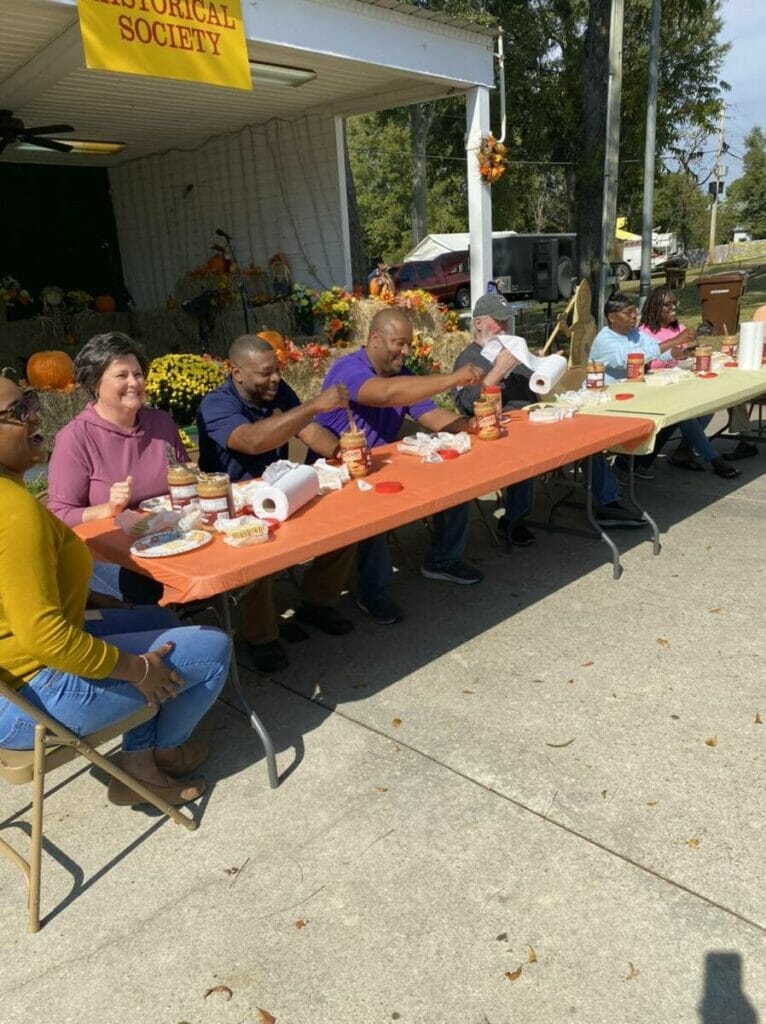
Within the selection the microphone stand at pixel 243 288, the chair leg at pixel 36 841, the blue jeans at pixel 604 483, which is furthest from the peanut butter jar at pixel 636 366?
the microphone stand at pixel 243 288

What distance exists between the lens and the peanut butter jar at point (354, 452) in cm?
321

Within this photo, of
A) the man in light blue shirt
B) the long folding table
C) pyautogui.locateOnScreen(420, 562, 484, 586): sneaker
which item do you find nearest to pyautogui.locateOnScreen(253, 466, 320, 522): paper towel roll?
the long folding table

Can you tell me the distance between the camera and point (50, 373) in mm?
6730

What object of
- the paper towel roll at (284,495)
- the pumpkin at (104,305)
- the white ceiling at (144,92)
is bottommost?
the paper towel roll at (284,495)

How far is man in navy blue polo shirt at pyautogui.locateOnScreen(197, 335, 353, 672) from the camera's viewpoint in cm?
314

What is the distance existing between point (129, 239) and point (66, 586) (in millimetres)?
10511

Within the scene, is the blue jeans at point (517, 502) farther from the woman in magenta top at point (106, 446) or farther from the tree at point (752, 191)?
the tree at point (752, 191)

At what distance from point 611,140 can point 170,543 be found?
11.4 metres

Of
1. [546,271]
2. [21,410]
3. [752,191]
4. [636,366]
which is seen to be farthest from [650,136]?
[752,191]

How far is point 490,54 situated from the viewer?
8422mm

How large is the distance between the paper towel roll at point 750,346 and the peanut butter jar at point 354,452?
11.2 ft

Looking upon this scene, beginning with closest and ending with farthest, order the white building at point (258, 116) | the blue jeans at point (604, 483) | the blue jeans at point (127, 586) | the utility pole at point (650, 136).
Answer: the blue jeans at point (127, 586), the blue jeans at point (604, 483), the white building at point (258, 116), the utility pole at point (650, 136)

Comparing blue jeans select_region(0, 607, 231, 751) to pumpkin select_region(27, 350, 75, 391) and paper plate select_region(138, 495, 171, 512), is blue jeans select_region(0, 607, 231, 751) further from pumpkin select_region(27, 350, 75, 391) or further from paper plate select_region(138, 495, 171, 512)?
pumpkin select_region(27, 350, 75, 391)

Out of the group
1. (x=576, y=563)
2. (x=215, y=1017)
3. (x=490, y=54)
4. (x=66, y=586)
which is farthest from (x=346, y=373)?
(x=490, y=54)
